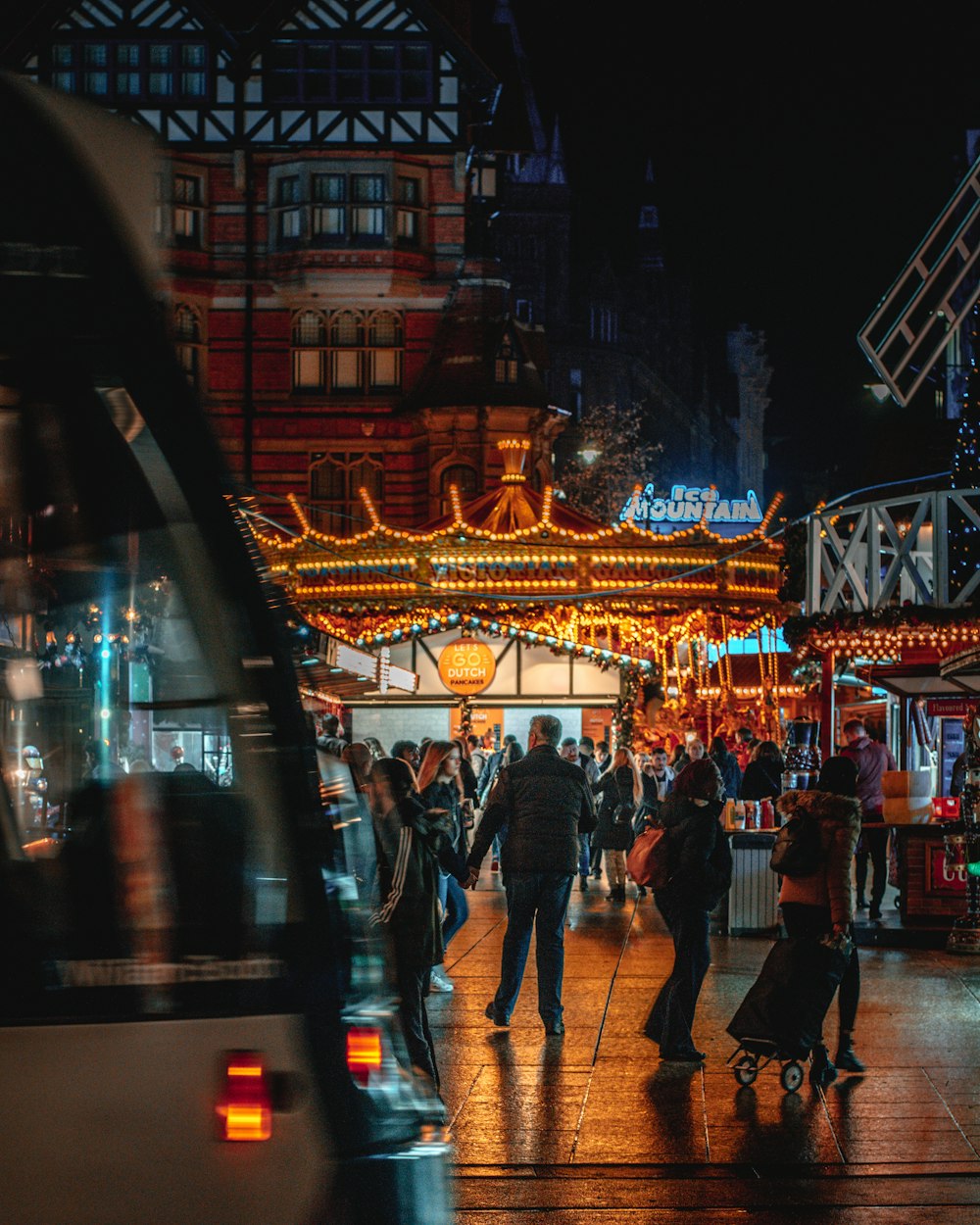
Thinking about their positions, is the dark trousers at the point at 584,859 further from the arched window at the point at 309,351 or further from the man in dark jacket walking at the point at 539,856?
the arched window at the point at 309,351

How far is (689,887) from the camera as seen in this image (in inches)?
400

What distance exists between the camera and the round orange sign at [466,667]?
2502 cm

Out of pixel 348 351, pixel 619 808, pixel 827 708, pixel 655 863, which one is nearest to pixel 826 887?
pixel 655 863

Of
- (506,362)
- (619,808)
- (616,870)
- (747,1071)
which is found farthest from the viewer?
(506,362)

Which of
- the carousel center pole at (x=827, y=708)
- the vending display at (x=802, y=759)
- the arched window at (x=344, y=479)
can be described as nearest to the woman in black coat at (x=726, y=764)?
the carousel center pole at (x=827, y=708)

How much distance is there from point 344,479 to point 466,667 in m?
16.9

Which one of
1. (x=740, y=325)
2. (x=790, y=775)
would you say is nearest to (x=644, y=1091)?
(x=790, y=775)

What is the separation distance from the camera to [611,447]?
6412 cm

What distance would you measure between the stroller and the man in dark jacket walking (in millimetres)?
1773

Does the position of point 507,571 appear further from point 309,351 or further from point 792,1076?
point 309,351

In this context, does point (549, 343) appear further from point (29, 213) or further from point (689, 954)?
point (29, 213)

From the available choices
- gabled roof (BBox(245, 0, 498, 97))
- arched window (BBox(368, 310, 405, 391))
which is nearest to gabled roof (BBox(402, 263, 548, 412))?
arched window (BBox(368, 310, 405, 391))

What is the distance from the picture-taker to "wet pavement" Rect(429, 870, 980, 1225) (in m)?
7.34

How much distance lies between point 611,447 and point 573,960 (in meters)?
50.5
